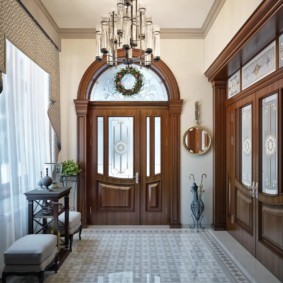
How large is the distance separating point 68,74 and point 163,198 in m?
2.76

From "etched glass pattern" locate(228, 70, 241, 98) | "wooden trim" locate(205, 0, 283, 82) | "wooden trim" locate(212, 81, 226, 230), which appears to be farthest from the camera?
"wooden trim" locate(212, 81, 226, 230)

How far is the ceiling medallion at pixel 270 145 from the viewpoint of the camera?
377cm

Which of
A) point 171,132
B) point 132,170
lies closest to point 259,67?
point 171,132

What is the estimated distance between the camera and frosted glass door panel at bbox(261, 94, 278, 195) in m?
3.71

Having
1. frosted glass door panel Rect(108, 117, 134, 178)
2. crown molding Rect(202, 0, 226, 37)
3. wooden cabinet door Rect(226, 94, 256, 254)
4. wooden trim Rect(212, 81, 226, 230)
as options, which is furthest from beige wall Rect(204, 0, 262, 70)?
frosted glass door panel Rect(108, 117, 134, 178)

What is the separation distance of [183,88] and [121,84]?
43.1 inches

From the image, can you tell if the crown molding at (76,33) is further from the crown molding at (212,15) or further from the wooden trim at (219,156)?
the wooden trim at (219,156)

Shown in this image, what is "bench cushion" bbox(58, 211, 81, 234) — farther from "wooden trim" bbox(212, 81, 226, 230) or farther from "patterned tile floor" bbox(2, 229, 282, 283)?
"wooden trim" bbox(212, 81, 226, 230)

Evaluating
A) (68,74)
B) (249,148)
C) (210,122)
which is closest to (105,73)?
(68,74)

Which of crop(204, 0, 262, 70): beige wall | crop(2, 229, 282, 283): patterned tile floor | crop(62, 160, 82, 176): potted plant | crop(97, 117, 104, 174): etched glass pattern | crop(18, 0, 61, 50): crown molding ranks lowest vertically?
crop(2, 229, 282, 283): patterned tile floor

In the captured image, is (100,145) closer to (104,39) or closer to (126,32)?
(104,39)

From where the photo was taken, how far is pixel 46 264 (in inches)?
135

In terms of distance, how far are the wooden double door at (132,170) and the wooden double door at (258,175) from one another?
1.27m

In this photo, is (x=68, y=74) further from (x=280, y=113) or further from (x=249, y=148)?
(x=280, y=113)
